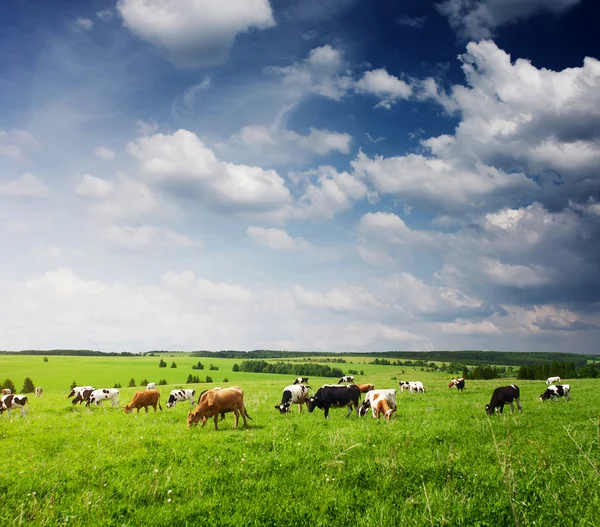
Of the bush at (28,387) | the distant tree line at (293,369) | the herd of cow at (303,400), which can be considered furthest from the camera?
the distant tree line at (293,369)

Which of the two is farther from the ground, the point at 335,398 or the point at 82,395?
the point at 335,398

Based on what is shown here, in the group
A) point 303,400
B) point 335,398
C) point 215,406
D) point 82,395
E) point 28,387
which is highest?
point 215,406

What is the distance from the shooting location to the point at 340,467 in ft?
29.6

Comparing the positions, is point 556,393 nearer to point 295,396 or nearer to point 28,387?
point 295,396

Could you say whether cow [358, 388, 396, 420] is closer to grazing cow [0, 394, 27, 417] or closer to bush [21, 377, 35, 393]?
grazing cow [0, 394, 27, 417]

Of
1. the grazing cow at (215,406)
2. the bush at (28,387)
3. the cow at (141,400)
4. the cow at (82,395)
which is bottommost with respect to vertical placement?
the bush at (28,387)

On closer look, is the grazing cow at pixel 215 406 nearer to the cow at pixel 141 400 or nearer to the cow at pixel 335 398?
the cow at pixel 335 398

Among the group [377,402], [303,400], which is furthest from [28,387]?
[377,402]

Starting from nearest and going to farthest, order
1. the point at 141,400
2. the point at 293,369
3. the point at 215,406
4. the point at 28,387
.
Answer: the point at 215,406 < the point at 141,400 < the point at 28,387 < the point at 293,369

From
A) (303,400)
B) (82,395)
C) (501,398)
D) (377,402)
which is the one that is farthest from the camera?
(82,395)

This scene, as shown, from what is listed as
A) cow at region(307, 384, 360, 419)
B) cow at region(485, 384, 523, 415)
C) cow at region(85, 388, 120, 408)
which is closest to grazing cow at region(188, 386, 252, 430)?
cow at region(307, 384, 360, 419)

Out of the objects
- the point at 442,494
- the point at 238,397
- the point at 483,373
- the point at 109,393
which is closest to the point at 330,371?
the point at 483,373

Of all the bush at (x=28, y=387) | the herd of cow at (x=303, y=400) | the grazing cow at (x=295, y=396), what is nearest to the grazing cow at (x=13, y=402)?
the herd of cow at (x=303, y=400)

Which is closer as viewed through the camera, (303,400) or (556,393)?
(303,400)
